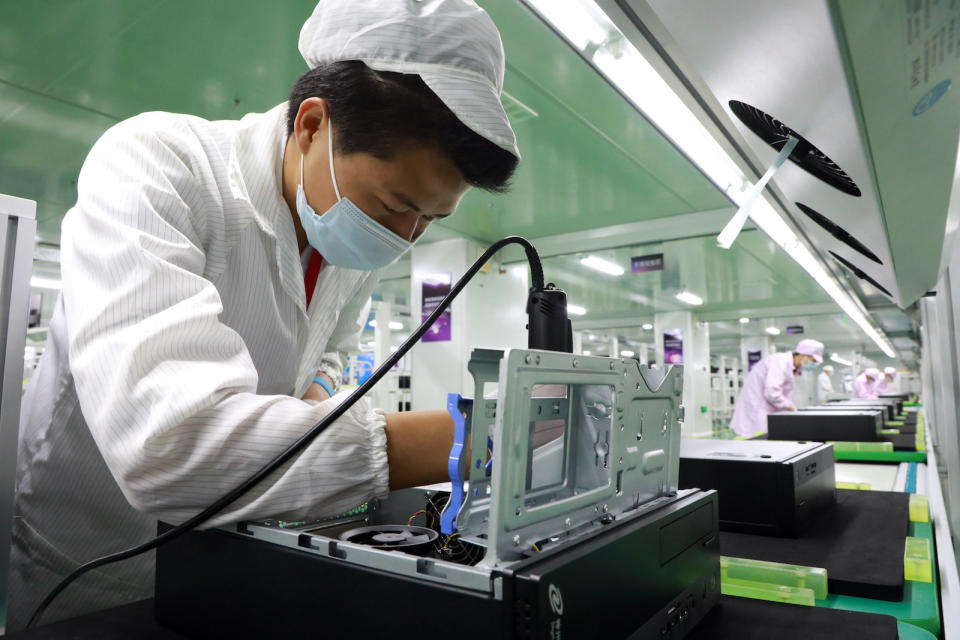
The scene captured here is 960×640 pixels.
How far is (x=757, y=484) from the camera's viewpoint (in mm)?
1107

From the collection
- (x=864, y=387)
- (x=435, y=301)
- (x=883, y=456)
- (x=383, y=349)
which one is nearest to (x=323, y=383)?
(x=883, y=456)

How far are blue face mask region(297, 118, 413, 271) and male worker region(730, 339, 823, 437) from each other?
5.58 m

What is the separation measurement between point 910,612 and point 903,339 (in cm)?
1143

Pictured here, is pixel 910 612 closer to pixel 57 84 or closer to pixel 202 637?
pixel 202 637

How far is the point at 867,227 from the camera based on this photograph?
112cm

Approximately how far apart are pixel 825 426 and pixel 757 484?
8.77 ft

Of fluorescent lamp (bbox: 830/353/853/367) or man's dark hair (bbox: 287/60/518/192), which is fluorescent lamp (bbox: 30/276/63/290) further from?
fluorescent lamp (bbox: 830/353/853/367)

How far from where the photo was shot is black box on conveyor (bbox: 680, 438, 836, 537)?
108cm

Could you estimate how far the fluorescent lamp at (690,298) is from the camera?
27.5 feet

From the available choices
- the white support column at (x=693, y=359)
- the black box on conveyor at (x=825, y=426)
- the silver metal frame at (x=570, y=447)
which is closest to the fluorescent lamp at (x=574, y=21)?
the silver metal frame at (x=570, y=447)

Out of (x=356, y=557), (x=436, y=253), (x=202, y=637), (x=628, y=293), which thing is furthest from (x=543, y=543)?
(x=628, y=293)

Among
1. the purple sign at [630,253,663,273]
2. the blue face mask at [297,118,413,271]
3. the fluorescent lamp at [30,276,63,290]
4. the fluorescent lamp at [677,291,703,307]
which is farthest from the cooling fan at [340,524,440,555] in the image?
the fluorescent lamp at [677,291,703,307]

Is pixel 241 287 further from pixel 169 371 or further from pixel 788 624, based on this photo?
pixel 788 624

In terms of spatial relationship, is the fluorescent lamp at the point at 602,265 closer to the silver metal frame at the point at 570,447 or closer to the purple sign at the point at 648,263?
the purple sign at the point at 648,263
